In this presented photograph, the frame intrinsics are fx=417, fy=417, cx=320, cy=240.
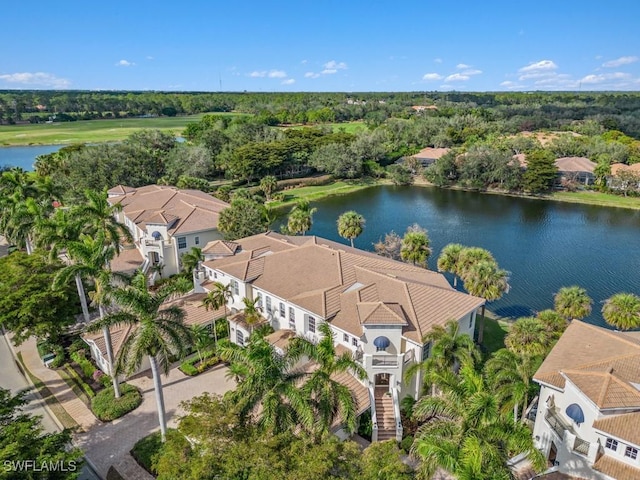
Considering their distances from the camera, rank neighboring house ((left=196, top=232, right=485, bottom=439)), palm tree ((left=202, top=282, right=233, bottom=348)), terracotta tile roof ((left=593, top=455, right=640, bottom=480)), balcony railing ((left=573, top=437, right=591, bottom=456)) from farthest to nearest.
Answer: palm tree ((left=202, top=282, right=233, bottom=348)) < neighboring house ((left=196, top=232, right=485, bottom=439)) < balcony railing ((left=573, top=437, right=591, bottom=456)) < terracotta tile roof ((left=593, top=455, right=640, bottom=480))

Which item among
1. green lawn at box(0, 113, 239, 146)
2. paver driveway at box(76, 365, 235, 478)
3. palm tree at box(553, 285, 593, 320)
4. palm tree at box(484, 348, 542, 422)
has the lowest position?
paver driveway at box(76, 365, 235, 478)

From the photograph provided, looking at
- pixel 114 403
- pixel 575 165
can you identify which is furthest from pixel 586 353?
pixel 575 165

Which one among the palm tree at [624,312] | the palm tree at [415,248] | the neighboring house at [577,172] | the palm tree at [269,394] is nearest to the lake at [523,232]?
the palm tree at [415,248]

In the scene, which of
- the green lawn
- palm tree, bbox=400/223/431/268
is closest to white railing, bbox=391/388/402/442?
palm tree, bbox=400/223/431/268

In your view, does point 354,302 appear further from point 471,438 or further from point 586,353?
point 471,438

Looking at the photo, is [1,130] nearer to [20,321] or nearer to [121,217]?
[121,217]

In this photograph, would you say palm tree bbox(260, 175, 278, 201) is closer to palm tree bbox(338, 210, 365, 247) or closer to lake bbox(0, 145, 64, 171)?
palm tree bbox(338, 210, 365, 247)
